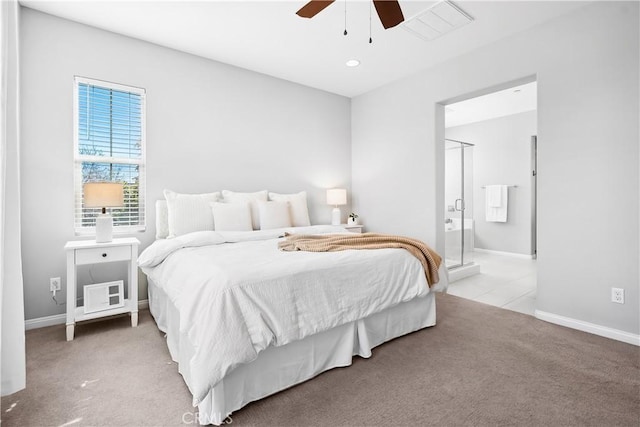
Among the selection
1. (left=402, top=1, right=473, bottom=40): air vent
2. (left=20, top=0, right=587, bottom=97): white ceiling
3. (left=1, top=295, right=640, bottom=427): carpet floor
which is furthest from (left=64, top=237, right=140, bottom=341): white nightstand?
(left=402, top=1, right=473, bottom=40): air vent

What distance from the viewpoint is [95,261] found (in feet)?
8.34

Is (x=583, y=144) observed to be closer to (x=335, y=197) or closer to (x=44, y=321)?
(x=335, y=197)

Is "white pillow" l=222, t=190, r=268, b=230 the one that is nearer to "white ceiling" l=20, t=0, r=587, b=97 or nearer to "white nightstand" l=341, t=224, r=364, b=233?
"white nightstand" l=341, t=224, r=364, b=233

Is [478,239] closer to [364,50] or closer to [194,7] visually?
[364,50]

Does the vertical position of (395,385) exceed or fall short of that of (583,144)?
it falls short

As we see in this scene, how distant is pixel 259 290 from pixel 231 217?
5.49ft

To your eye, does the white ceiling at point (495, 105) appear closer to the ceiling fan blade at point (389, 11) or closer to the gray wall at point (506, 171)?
the gray wall at point (506, 171)

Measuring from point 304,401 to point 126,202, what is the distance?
2559 millimetres

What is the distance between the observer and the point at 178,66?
338 cm

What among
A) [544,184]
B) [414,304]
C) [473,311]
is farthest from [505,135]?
[414,304]

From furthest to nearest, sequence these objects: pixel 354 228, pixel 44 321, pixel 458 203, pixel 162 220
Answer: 1. pixel 458 203
2. pixel 354 228
3. pixel 162 220
4. pixel 44 321

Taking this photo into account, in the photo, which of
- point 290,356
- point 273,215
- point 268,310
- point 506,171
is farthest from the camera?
point 506,171

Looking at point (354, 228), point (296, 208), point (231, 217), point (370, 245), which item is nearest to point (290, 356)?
point (370, 245)

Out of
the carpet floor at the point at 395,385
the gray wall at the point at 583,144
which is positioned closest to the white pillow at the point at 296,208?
the carpet floor at the point at 395,385
